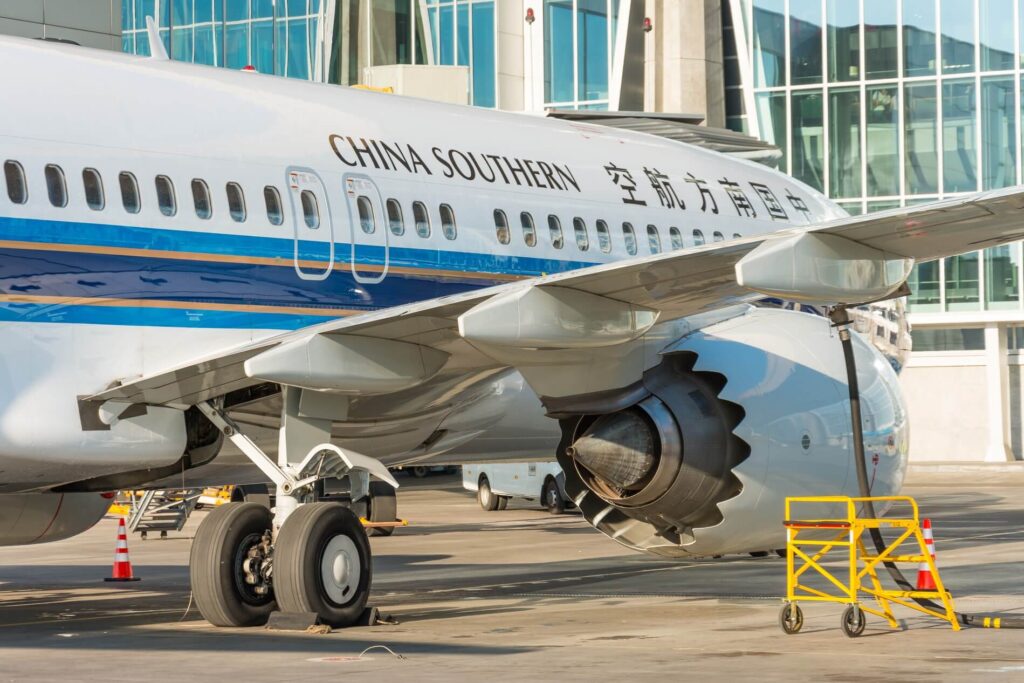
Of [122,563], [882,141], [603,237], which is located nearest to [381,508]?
[122,563]

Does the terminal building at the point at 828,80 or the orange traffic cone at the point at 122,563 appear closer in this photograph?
the orange traffic cone at the point at 122,563

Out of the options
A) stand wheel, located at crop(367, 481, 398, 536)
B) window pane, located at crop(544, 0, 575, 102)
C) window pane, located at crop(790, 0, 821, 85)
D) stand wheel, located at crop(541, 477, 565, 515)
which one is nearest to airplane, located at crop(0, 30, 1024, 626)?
stand wheel, located at crop(367, 481, 398, 536)

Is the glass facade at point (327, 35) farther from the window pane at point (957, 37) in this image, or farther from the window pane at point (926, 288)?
the window pane at point (926, 288)

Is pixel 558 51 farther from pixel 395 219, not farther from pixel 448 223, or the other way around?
pixel 395 219

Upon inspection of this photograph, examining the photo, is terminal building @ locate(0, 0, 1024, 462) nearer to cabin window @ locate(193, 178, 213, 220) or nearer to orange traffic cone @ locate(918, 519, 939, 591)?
orange traffic cone @ locate(918, 519, 939, 591)

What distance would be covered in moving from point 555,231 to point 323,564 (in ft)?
15.0

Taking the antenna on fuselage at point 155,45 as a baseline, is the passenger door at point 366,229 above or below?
below

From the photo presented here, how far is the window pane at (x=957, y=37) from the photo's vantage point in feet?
177

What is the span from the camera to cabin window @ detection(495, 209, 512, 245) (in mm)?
15336

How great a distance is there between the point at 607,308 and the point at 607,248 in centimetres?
437

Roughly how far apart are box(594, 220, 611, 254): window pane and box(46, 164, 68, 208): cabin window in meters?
5.91

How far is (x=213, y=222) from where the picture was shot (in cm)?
1291

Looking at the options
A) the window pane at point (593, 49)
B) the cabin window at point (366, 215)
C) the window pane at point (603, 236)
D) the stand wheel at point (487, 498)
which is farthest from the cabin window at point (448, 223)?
the window pane at point (593, 49)

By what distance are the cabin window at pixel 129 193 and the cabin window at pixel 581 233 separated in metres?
4.99
